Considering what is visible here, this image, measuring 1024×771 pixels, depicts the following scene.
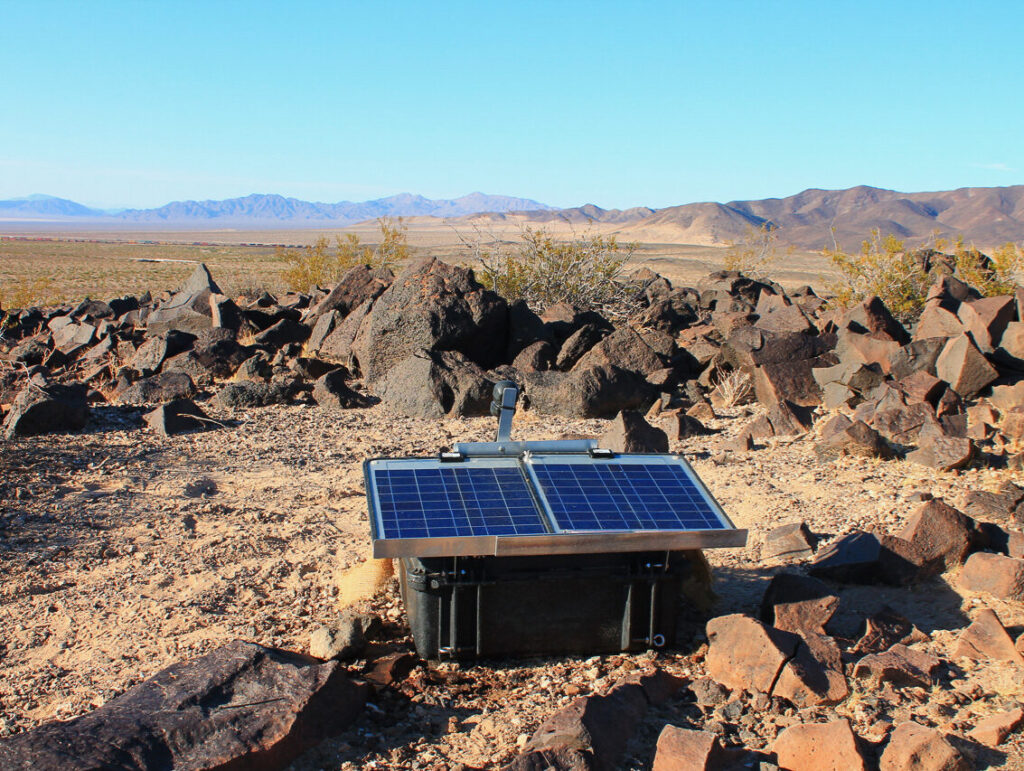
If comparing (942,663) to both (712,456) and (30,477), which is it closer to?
(712,456)

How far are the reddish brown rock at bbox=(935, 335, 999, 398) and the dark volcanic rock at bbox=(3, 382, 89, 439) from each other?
29.4ft

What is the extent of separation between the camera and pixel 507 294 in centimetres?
1597

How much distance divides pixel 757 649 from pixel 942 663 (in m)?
0.98

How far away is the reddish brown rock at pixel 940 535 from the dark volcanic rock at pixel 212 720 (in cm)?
340

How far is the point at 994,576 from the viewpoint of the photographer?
5113mm

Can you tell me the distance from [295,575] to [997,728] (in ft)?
11.9

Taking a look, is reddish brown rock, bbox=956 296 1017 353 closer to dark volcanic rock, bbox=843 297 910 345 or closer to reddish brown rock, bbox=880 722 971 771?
dark volcanic rock, bbox=843 297 910 345

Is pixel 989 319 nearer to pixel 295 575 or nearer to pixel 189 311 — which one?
pixel 295 575

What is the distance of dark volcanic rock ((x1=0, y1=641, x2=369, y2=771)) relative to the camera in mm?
3043

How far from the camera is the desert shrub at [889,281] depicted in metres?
15.7

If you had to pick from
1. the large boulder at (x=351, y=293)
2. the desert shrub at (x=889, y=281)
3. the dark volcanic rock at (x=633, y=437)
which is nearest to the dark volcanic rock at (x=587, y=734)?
the dark volcanic rock at (x=633, y=437)

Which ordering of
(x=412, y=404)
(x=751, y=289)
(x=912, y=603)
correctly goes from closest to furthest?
1. (x=912, y=603)
2. (x=412, y=404)
3. (x=751, y=289)

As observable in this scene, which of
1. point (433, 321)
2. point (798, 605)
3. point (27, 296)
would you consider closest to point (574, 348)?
point (433, 321)

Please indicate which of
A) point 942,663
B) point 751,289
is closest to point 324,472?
point 942,663
